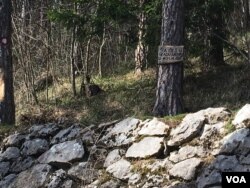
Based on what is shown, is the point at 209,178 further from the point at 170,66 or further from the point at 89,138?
the point at 170,66

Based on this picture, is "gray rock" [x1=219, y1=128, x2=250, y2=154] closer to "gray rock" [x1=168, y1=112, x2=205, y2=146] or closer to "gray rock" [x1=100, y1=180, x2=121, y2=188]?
"gray rock" [x1=168, y1=112, x2=205, y2=146]

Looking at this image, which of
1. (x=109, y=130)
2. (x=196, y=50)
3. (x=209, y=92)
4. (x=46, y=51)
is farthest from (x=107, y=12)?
(x=46, y=51)

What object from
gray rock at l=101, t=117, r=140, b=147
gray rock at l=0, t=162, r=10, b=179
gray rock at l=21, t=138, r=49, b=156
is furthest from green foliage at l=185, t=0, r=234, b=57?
gray rock at l=0, t=162, r=10, b=179

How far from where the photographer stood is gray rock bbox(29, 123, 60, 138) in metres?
7.81

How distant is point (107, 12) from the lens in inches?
394

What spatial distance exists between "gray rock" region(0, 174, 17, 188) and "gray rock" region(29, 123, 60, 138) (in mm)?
753

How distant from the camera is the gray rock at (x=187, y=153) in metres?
5.95

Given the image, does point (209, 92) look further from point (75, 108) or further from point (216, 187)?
point (216, 187)

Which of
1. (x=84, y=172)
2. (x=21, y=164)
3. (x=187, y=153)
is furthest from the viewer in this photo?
(x=21, y=164)

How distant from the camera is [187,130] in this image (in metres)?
6.27

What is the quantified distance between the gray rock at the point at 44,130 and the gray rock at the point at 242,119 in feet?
9.91

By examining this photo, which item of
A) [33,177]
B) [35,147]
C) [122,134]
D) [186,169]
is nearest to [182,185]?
[186,169]

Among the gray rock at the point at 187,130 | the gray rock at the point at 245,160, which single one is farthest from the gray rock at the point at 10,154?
the gray rock at the point at 245,160

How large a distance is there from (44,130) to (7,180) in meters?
0.97
